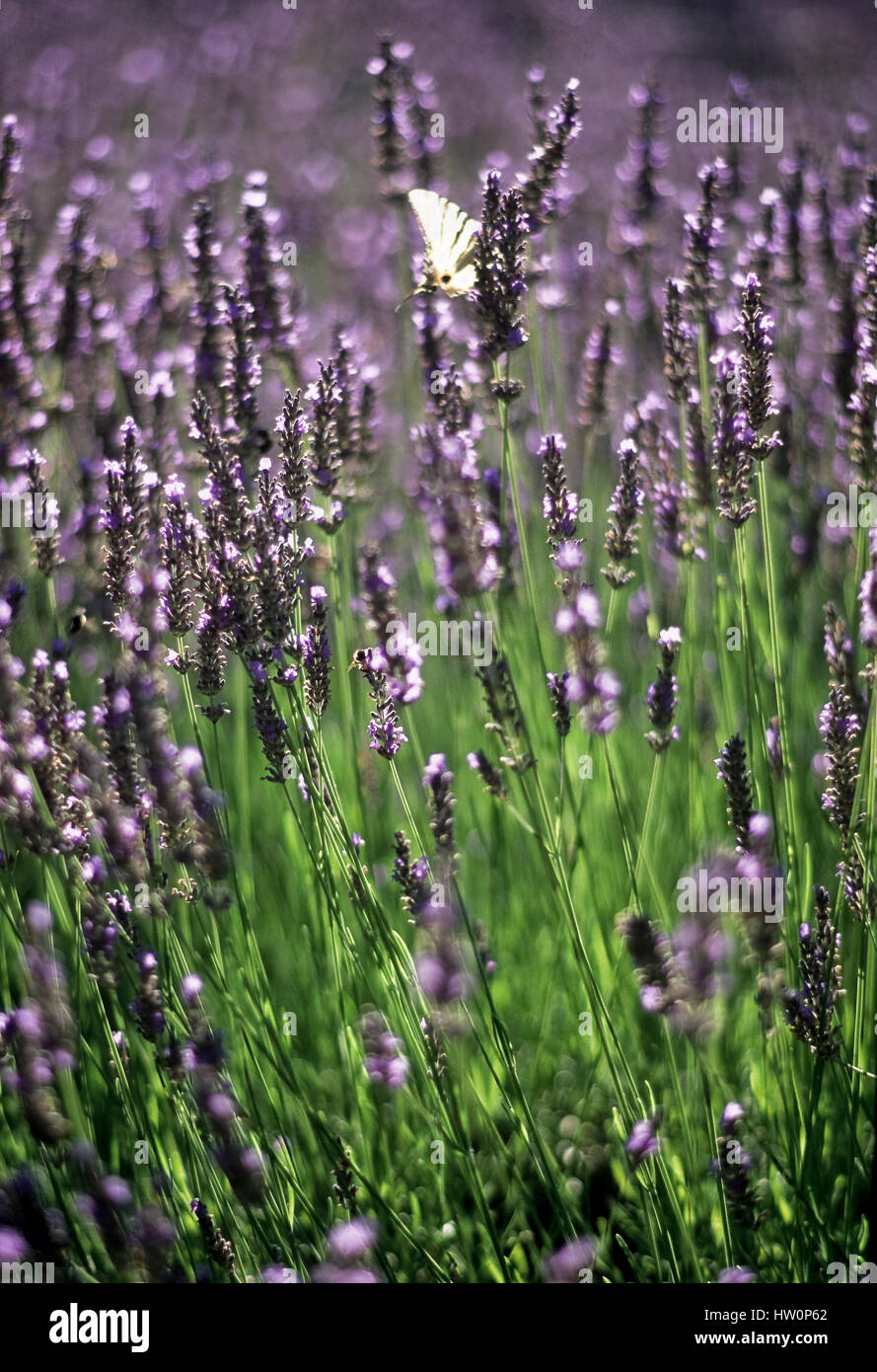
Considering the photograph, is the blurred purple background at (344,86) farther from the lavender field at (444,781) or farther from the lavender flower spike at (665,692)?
the lavender flower spike at (665,692)

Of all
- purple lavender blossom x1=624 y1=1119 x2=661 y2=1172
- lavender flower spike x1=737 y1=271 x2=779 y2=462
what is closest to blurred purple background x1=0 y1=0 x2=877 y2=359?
lavender flower spike x1=737 y1=271 x2=779 y2=462

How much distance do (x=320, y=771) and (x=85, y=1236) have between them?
76 centimetres

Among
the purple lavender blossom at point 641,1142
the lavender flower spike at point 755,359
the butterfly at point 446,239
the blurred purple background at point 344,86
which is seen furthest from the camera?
the blurred purple background at point 344,86

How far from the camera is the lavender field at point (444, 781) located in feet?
4.24

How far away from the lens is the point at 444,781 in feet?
4.43

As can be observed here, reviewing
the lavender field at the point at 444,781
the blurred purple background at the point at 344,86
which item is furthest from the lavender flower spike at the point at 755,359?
the blurred purple background at the point at 344,86

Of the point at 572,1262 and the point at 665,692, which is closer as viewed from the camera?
the point at 572,1262

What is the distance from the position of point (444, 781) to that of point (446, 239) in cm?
89

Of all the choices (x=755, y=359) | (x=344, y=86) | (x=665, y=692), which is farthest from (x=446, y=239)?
(x=344, y=86)

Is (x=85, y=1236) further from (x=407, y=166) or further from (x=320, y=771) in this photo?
(x=407, y=166)

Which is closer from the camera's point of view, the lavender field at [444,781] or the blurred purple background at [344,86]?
the lavender field at [444,781]

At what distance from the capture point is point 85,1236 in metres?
1.47

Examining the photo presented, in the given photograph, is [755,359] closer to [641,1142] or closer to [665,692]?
[665,692]
